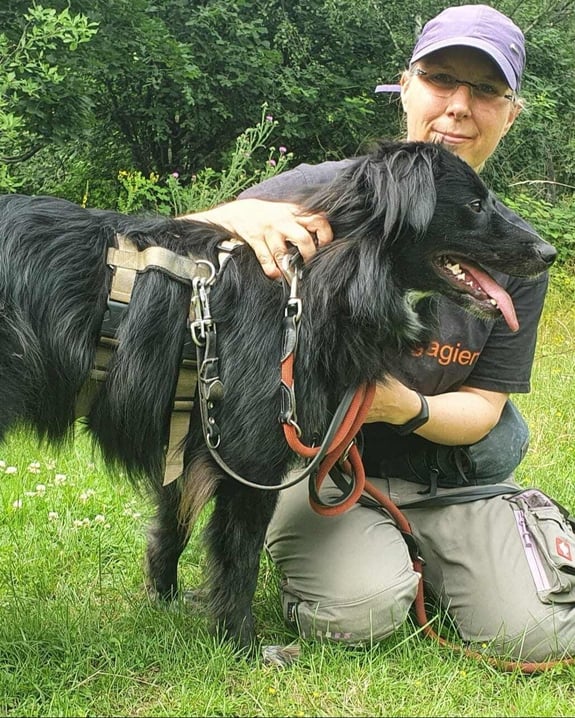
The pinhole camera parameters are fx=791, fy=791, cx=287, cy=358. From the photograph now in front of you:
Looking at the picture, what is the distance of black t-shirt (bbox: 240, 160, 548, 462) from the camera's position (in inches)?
104

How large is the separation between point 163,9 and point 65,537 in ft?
29.5

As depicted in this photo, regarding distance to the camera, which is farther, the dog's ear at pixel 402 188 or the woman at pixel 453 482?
the woman at pixel 453 482

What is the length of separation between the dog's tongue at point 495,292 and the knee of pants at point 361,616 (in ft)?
2.95

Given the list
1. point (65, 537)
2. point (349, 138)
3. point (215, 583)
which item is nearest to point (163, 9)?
point (349, 138)

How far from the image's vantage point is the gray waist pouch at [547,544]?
2582mm

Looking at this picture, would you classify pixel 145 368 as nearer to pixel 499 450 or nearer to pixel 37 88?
pixel 499 450

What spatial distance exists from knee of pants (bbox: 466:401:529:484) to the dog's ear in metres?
0.98

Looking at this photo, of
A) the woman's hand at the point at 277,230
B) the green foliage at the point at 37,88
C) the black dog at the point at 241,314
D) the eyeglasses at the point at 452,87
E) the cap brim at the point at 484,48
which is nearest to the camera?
the black dog at the point at 241,314

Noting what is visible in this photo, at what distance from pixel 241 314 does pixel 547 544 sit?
1313mm

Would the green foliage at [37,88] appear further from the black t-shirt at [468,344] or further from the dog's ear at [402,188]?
the dog's ear at [402,188]

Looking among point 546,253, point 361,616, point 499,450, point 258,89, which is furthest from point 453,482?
point 258,89

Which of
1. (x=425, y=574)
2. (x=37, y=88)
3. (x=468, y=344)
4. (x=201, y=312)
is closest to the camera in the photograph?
(x=201, y=312)

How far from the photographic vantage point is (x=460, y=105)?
8.67ft

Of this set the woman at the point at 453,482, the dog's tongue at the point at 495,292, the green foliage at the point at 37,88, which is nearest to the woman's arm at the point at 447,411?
the woman at the point at 453,482
